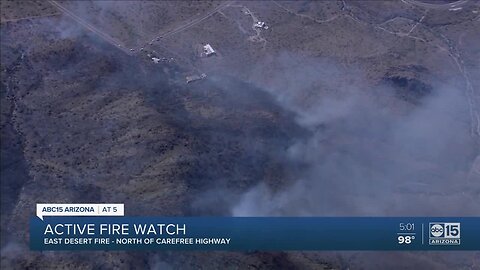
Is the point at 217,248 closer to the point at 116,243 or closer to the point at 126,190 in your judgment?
→ the point at 116,243

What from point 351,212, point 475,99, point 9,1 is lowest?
point 351,212

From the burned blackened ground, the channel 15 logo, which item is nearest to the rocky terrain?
the burned blackened ground

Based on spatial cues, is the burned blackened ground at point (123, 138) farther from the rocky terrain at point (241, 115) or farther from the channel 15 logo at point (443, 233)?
the channel 15 logo at point (443, 233)

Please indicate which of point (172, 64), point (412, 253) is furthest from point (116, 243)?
point (172, 64)

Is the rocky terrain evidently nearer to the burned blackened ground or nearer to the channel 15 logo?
the burned blackened ground

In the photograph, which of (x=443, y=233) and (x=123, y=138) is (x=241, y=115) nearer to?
(x=123, y=138)

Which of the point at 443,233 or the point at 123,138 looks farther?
the point at 123,138

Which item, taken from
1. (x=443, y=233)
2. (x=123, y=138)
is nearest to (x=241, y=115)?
(x=123, y=138)
